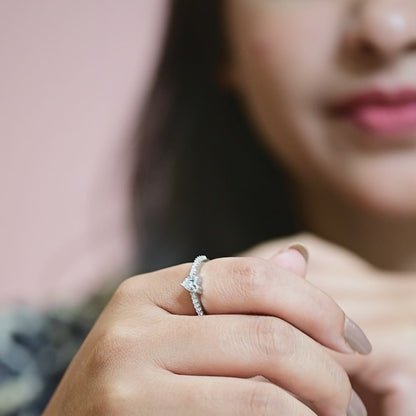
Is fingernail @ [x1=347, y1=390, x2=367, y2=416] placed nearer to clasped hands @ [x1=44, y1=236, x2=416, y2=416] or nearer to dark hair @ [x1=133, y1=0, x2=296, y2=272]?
clasped hands @ [x1=44, y1=236, x2=416, y2=416]

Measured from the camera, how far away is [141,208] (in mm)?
1263

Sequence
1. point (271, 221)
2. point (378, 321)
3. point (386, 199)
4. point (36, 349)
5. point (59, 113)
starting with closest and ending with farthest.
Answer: point (378, 321), point (386, 199), point (36, 349), point (271, 221), point (59, 113)

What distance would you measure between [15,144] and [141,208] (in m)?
0.66

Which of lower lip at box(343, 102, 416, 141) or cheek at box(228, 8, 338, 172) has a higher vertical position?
cheek at box(228, 8, 338, 172)

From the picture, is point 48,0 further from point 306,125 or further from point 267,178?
point 306,125

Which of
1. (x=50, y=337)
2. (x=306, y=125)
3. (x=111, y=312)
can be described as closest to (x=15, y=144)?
(x=50, y=337)

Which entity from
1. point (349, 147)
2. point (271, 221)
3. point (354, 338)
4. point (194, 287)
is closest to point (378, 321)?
point (354, 338)

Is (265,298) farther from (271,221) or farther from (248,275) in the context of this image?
(271,221)

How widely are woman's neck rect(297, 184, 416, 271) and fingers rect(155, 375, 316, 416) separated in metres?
0.55

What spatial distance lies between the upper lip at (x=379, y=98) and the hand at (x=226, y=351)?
0.41 meters

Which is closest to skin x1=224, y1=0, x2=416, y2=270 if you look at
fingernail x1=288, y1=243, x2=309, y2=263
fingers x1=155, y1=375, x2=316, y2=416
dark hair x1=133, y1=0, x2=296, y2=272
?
dark hair x1=133, y1=0, x2=296, y2=272

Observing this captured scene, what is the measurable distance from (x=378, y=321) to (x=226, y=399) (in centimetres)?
22

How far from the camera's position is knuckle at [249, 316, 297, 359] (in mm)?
473

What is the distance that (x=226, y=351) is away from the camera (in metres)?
0.47
